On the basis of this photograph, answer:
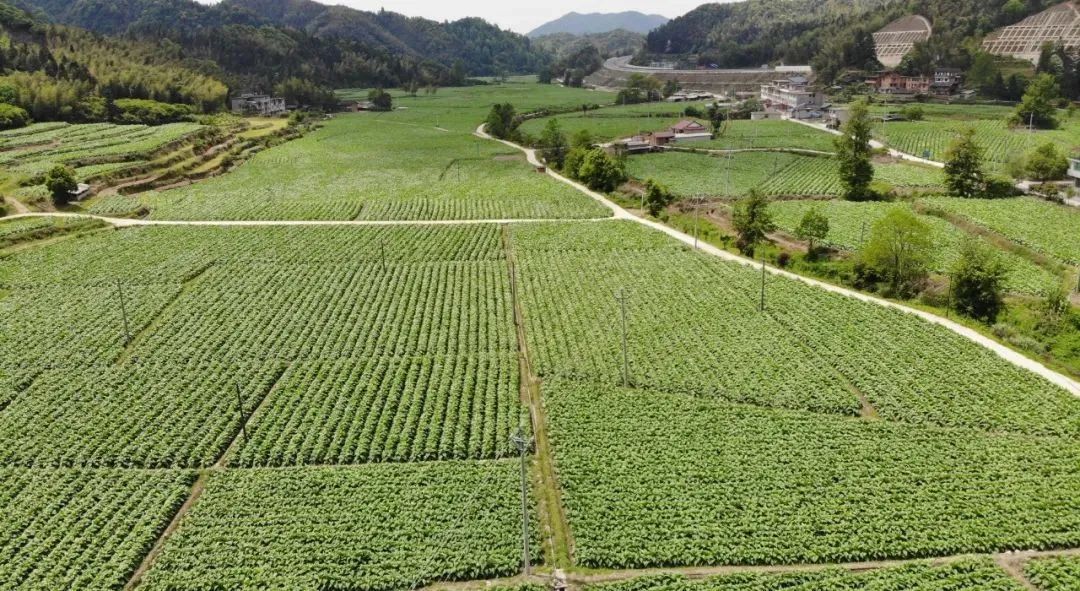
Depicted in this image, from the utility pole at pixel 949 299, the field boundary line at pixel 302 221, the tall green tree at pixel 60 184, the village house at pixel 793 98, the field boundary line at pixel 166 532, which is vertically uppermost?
the village house at pixel 793 98

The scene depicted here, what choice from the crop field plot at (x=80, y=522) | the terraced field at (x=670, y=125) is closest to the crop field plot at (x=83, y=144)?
the terraced field at (x=670, y=125)

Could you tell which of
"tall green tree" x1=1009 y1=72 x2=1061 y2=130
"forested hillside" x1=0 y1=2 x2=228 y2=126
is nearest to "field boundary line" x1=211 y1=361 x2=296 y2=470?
"forested hillside" x1=0 y1=2 x2=228 y2=126

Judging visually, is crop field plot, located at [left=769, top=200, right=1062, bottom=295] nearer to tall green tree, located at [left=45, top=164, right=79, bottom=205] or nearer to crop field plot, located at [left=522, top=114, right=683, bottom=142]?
crop field plot, located at [left=522, top=114, right=683, bottom=142]

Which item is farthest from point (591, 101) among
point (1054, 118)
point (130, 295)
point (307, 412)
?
point (307, 412)

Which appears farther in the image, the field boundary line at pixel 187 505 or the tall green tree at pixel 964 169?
the tall green tree at pixel 964 169

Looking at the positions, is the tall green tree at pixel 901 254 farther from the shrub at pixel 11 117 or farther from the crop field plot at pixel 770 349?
the shrub at pixel 11 117

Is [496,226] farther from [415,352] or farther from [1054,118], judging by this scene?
[1054,118]

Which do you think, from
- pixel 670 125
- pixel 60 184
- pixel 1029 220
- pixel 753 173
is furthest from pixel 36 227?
pixel 670 125
